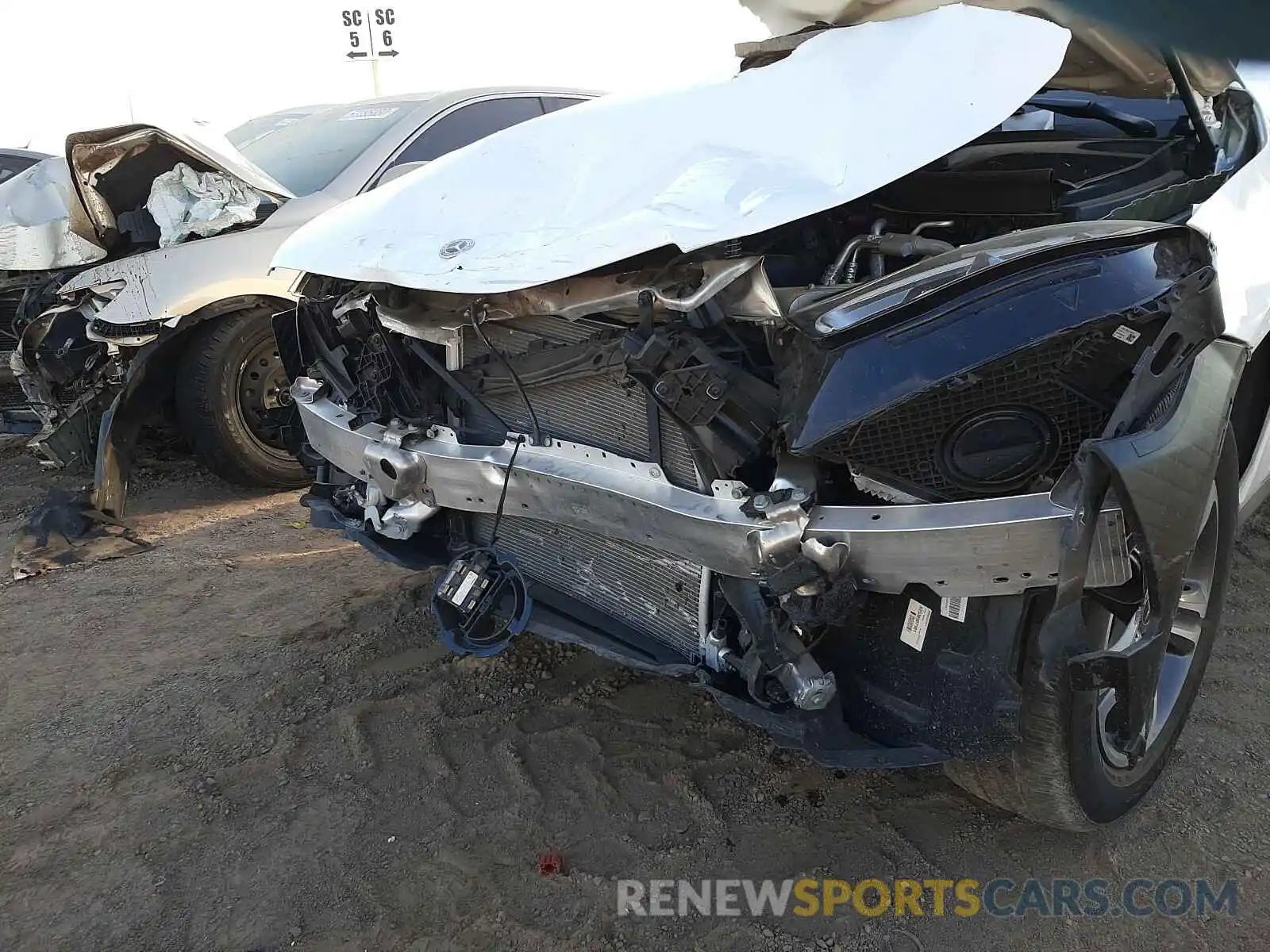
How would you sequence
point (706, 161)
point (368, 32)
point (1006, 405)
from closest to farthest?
point (1006, 405) → point (706, 161) → point (368, 32)

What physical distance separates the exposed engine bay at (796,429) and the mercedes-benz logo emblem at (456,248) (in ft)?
0.48

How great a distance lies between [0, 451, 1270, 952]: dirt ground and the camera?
6.74 feet

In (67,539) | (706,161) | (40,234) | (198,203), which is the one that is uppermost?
(706,161)

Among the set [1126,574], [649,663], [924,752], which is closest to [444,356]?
[649,663]

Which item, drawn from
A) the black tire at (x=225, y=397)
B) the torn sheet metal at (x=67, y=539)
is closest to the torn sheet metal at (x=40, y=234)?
the black tire at (x=225, y=397)

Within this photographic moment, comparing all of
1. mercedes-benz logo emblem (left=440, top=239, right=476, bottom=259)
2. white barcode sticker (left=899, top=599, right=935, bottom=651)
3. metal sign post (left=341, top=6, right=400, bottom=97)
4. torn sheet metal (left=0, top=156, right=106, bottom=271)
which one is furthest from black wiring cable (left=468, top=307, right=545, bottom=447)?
metal sign post (left=341, top=6, right=400, bottom=97)

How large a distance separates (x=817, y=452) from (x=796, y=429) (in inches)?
2.3

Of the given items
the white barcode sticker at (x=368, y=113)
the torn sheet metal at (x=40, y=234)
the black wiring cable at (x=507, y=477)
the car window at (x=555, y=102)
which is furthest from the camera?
the car window at (x=555, y=102)

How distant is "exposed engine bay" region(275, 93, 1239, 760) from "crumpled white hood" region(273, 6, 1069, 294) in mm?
118

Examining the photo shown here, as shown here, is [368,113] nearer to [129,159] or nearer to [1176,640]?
[129,159]

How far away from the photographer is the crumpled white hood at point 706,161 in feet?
6.41

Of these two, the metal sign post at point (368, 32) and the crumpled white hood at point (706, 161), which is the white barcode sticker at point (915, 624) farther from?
the metal sign post at point (368, 32)

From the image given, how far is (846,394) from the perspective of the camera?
5.60 ft

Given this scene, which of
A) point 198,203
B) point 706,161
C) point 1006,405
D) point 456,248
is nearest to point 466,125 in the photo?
point 198,203
